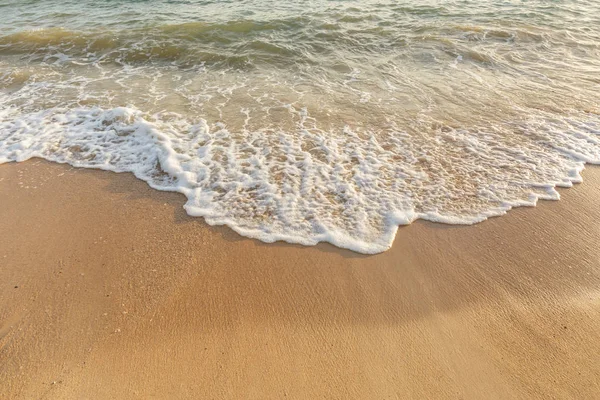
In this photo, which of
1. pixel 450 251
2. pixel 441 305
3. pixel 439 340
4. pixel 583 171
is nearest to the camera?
pixel 439 340

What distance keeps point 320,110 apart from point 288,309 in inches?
150

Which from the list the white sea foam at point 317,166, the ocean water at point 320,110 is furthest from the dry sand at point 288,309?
the ocean water at point 320,110

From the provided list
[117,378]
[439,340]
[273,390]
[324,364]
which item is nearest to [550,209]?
[439,340]

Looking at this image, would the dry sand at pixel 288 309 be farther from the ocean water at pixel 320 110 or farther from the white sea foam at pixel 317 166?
the ocean water at pixel 320 110

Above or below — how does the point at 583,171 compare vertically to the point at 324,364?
above

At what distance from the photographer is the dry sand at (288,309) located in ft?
8.16

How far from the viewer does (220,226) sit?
3797mm

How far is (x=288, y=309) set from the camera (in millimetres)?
2984

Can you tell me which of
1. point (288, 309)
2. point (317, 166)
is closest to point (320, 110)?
point (317, 166)

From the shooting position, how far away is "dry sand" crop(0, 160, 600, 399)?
2488 mm

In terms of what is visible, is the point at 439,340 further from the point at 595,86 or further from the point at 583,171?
the point at 595,86

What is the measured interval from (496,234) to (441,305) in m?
1.17

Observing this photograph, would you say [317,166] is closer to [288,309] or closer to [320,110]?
[320,110]

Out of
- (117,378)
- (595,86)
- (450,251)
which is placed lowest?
(117,378)
